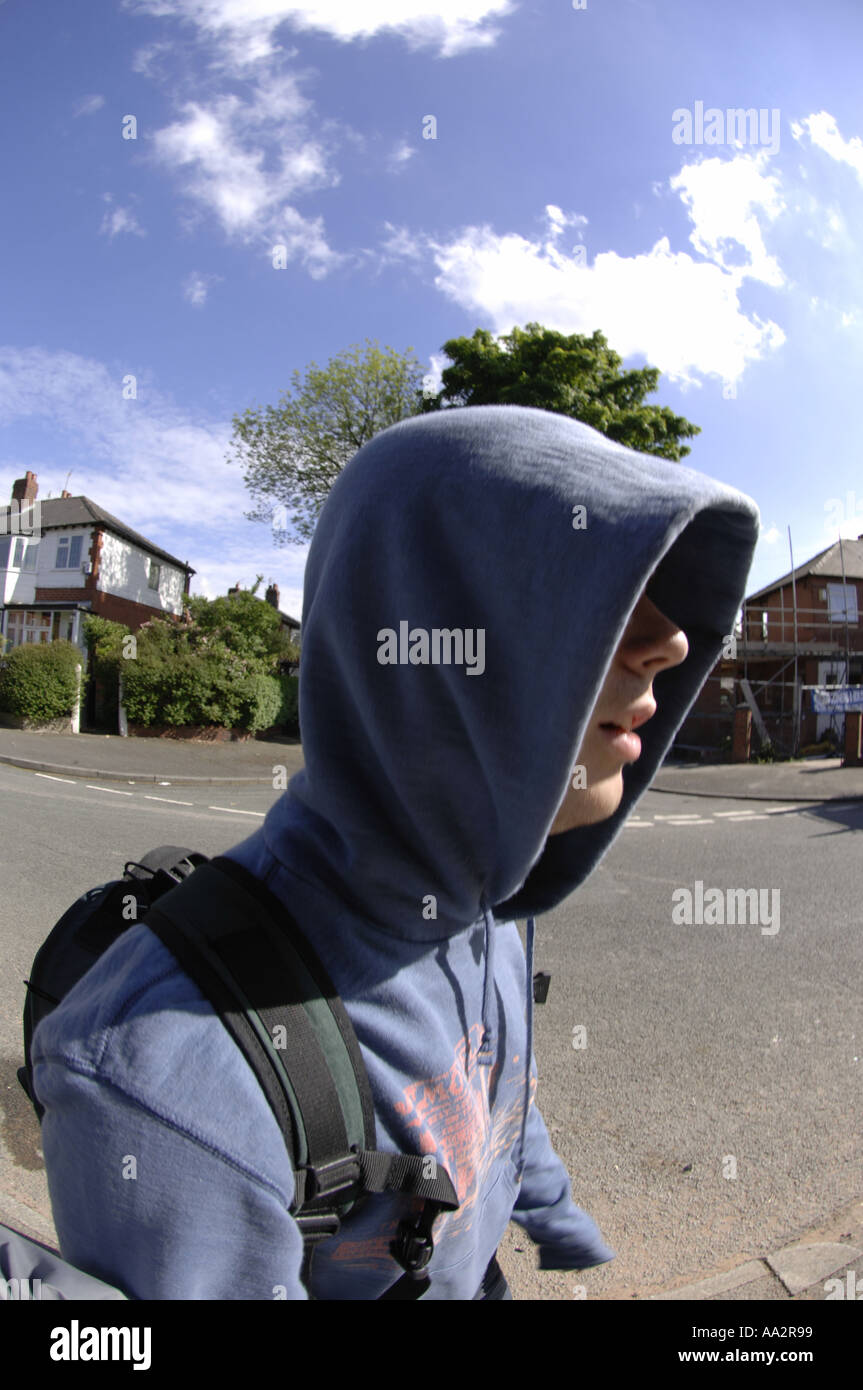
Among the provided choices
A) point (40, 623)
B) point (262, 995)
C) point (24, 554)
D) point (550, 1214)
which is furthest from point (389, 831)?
point (24, 554)

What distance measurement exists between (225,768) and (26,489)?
26.9 meters

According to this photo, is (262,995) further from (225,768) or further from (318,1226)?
(225,768)

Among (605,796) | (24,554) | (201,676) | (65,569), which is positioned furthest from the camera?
(24,554)

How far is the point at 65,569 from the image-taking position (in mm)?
31875

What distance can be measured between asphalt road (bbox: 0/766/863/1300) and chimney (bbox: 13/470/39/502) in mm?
32998

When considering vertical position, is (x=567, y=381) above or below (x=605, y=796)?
above

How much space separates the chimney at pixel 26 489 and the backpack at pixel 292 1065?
4087 centimetres

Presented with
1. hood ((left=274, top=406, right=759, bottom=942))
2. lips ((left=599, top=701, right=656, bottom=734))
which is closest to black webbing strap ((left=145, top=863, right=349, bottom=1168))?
hood ((left=274, top=406, right=759, bottom=942))

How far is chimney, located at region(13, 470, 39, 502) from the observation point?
1406 inches

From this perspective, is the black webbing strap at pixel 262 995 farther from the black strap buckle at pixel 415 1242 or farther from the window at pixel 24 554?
the window at pixel 24 554

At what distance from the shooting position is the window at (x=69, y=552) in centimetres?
3180
